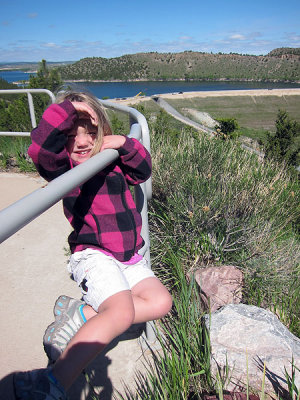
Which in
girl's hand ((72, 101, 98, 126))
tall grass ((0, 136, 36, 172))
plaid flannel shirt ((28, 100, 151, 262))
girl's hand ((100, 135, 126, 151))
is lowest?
tall grass ((0, 136, 36, 172))

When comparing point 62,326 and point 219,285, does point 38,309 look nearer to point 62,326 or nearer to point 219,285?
point 62,326

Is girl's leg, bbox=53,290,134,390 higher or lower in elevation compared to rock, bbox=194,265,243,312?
higher

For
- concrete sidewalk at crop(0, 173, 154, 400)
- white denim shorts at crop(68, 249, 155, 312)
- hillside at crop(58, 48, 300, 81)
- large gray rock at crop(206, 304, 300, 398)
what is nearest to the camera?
white denim shorts at crop(68, 249, 155, 312)

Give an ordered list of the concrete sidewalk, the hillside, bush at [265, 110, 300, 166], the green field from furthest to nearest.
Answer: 1. the hillside
2. the green field
3. bush at [265, 110, 300, 166]
4. the concrete sidewalk

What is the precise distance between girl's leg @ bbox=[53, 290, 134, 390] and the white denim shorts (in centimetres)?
4

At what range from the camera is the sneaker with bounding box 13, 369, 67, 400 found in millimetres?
961

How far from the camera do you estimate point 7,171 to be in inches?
192

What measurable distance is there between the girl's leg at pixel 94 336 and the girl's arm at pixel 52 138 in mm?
660

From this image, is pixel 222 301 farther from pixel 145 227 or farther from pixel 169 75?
pixel 169 75

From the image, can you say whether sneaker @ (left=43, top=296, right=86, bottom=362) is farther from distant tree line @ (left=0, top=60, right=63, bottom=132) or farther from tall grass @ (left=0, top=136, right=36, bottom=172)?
distant tree line @ (left=0, top=60, right=63, bottom=132)

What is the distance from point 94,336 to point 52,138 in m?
0.84

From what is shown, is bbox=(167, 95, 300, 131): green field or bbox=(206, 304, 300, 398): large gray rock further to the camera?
bbox=(167, 95, 300, 131): green field

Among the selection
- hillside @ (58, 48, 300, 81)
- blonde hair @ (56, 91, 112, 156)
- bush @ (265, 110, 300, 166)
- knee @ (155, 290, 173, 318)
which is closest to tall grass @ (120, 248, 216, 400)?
knee @ (155, 290, 173, 318)

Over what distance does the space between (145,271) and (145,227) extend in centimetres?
31
